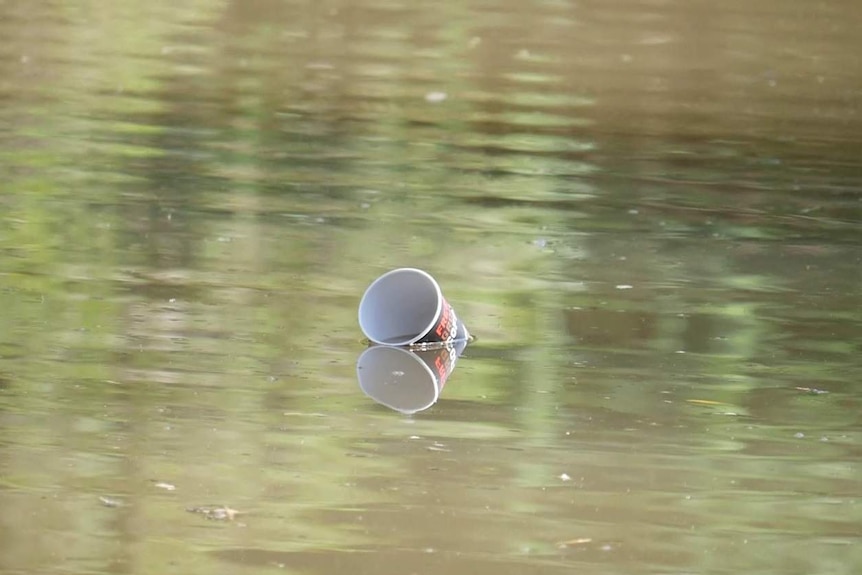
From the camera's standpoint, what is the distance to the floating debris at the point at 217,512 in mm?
3562

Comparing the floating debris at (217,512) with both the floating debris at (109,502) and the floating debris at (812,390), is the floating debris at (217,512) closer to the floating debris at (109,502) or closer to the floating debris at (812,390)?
the floating debris at (109,502)

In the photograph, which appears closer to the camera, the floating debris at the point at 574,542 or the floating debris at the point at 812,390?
the floating debris at the point at 574,542

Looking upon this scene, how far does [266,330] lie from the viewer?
16.4 feet

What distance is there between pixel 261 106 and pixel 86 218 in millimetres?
Answer: 2625

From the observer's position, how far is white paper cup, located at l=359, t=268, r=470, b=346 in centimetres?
498

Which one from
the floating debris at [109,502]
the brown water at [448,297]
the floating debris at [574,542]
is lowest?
the brown water at [448,297]

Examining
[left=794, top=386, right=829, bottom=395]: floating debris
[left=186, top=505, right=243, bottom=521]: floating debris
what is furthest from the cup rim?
[left=186, top=505, right=243, bottom=521]: floating debris

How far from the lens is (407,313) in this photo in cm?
517

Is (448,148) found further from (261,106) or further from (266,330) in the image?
(266,330)

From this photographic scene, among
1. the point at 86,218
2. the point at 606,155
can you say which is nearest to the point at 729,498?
the point at 86,218

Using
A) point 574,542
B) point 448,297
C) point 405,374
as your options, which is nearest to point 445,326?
point 405,374

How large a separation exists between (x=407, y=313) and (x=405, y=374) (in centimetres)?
44

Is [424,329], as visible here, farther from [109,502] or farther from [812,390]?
[109,502]

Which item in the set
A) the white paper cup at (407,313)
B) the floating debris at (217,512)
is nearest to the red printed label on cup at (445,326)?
the white paper cup at (407,313)
